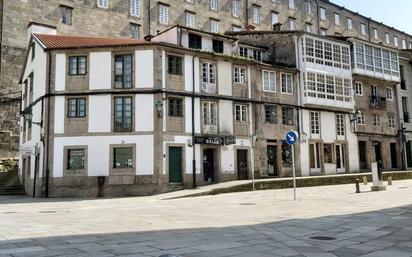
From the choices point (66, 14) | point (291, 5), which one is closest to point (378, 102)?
point (291, 5)

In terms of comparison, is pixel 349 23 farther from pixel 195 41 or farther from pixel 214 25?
pixel 195 41

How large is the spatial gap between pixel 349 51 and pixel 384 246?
Result: 3154cm

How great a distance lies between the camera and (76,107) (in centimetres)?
2552

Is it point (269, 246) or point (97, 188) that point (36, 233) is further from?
point (97, 188)

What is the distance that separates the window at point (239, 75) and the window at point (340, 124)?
35.5 ft

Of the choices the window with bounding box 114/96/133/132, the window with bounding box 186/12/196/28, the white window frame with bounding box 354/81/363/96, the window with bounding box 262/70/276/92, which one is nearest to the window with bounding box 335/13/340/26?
the white window frame with bounding box 354/81/363/96

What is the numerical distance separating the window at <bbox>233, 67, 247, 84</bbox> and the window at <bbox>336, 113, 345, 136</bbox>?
1082 centimetres

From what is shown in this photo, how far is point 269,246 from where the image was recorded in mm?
8680

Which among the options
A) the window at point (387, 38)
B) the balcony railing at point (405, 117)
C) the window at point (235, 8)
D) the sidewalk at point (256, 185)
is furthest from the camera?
the window at point (387, 38)

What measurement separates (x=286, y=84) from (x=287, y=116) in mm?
2521

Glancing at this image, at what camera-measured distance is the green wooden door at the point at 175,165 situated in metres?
25.7

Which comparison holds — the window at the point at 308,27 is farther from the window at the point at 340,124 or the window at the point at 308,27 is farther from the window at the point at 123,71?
the window at the point at 123,71

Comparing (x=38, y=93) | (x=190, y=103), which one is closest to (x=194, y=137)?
(x=190, y=103)

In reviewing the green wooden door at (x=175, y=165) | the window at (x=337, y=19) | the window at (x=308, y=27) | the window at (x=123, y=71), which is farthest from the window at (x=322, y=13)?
the green wooden door at (x=175, y=165)
